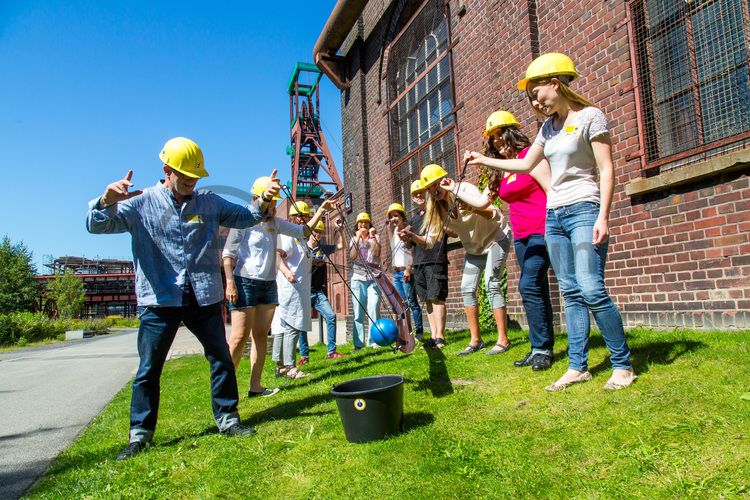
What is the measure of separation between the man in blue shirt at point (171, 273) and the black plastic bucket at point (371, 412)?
1049 mm

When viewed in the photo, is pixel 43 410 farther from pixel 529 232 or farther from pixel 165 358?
pixel 529 232

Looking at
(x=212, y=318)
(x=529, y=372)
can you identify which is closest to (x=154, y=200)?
(x=212, y=318)

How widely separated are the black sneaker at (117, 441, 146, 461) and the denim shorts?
1599 millimetres

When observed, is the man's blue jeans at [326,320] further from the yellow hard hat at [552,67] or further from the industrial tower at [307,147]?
the industrial tower at [307,147]

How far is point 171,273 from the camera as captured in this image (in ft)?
12.2

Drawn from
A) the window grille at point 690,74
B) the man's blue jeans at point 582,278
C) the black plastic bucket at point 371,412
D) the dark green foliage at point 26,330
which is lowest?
the dark green foliage at point 26,330

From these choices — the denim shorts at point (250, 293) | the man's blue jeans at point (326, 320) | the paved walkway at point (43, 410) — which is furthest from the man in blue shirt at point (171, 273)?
the man's blue jeans at point (326, 320)

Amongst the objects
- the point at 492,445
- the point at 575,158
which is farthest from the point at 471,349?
the point at 492,445

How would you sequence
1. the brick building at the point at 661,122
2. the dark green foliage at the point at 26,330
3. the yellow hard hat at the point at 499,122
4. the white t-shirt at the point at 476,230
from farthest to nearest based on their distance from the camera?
the dark green foliage at the point at 26,330, the white t-shirt at the point at 476,230, the brick building at the point at 661,122, the yellow hard hat at the point at 499,122

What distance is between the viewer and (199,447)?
3.49 metres

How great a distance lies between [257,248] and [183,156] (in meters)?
1.55

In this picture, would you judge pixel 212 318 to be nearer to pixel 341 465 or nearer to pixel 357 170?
pixel 341 465

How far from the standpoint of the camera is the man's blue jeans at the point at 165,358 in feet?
11.9

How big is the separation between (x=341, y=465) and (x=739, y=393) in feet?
7.09
